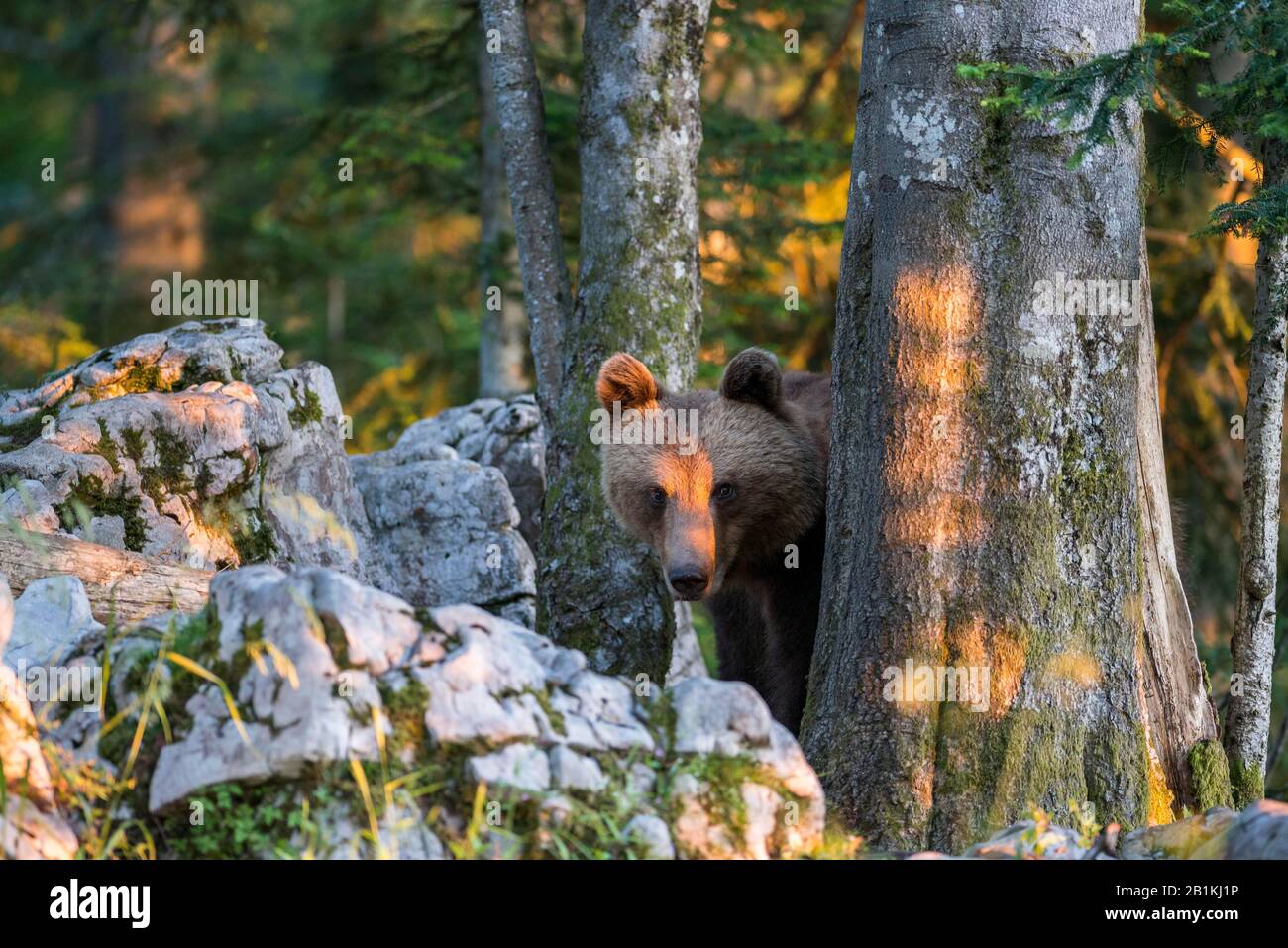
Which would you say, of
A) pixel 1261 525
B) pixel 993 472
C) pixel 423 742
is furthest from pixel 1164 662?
pixel 423 742

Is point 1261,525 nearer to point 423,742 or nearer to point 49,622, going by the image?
point 423,742

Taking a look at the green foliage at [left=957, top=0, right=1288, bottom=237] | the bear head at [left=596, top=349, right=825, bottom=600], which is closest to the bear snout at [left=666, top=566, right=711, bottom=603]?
the bear head at [left=596, top=349, right=825, bottom=600]

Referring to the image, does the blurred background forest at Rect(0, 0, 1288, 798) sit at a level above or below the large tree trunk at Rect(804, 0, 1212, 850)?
above

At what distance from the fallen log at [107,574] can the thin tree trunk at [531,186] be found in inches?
93.8

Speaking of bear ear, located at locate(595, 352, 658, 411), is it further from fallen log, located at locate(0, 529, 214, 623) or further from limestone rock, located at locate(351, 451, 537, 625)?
fallen log, located at locate(0, 529, 214, 623)

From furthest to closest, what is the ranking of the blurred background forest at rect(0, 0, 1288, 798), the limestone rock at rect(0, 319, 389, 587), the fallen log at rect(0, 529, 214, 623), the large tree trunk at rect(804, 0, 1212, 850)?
1. the blurred background forest at rect(0, 0, 1288, 798)
2. the limestone rock at rect(0, 319, 389, 587)
3. the fallen log at rect(0, 529, 214, 623)
4. the large tree trunk at rect(804, 0, 1212, 850)

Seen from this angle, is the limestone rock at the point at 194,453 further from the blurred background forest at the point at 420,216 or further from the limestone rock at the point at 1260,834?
the limestone rock at the point at 1260,834

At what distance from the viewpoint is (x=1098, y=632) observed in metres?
4.80

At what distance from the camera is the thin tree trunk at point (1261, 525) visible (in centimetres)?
571

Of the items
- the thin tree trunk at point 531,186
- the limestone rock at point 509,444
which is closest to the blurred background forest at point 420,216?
the thin tree trunk at point 531,186

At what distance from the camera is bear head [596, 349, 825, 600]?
632cm

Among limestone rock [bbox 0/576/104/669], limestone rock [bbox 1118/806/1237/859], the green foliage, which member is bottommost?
limestone rock [bbox 1118/806/1237/859]

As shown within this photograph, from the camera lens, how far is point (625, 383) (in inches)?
249
